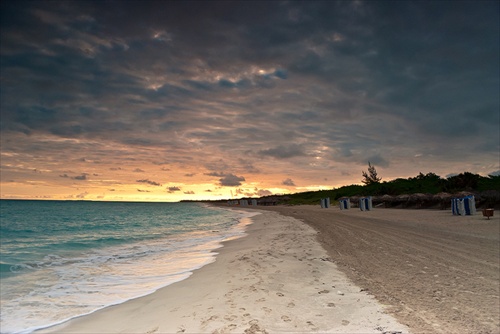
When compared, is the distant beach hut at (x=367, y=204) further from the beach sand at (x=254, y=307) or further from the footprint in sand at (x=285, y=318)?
the footprint in sand at (x=285, y=318)

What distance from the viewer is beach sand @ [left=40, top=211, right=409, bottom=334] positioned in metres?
5.72

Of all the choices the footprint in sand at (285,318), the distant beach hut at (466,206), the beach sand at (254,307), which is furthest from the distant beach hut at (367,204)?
the footprint in sand at (285,318)

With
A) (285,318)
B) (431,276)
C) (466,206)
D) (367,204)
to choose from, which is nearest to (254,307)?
(285,318)

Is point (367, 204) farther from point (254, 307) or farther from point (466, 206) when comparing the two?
point (254, 307)

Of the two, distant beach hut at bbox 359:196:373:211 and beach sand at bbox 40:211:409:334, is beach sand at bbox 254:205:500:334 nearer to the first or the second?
beach sand at bbox 40:211:409:334

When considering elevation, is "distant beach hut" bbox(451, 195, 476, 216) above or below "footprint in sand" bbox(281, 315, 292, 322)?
above

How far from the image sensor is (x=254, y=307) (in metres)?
6.65

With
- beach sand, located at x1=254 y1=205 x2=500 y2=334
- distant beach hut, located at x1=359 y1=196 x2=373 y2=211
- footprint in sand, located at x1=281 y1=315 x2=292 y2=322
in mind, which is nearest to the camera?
footprint in sand, located at x1=281 y1=315 x2=292 y2=322

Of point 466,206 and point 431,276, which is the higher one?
point 466,206

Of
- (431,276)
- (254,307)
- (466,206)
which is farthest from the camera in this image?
(466,206)

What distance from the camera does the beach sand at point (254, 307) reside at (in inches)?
225

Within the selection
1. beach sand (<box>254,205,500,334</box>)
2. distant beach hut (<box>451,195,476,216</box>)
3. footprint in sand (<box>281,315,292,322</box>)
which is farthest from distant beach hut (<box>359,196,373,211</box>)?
footprint in sand (<box>281,315,292,322</box>)

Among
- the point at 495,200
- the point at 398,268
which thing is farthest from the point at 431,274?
the point at 495,200

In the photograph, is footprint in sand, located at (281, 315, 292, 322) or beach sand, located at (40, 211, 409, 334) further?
footprint in sand, located at (281, 315, 292, 322)
